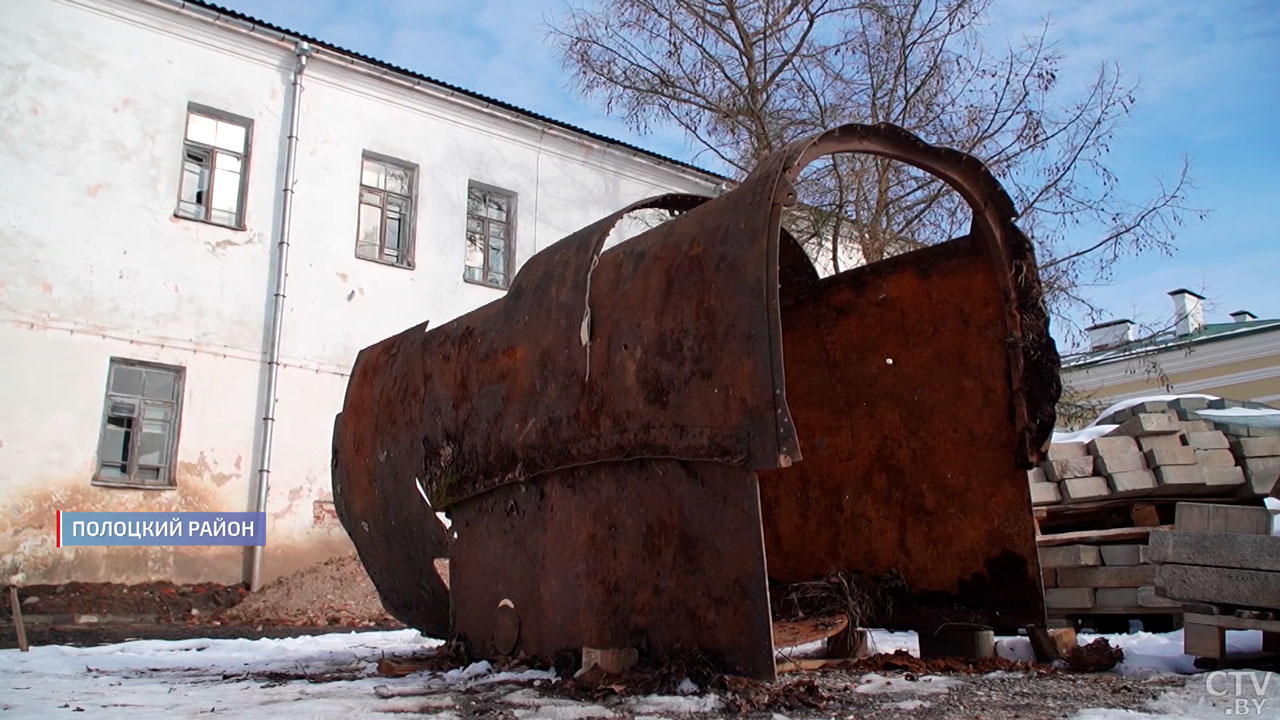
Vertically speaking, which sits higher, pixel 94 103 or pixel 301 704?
pixel 94 103

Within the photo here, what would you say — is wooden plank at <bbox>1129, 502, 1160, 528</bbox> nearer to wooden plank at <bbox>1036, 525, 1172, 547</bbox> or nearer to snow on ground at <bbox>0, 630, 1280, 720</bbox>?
wooden plank at <bbox>1036, 525, 1172, 547</bbox>

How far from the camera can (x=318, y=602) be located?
11.2 meters

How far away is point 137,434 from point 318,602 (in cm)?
292

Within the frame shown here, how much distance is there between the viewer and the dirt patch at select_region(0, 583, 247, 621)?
400 inches

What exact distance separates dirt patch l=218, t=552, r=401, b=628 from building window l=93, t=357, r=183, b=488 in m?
1.78

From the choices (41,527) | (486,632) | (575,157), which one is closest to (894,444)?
(486,632)

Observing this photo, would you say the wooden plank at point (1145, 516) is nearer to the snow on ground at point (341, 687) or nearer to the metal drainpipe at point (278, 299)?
the snow on ground at point (341, 687)

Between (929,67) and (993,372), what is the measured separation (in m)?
10.4

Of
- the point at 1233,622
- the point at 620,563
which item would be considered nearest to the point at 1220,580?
the point at 1233,622

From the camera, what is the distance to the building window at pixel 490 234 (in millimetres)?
14648

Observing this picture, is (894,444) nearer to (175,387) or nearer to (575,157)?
(175,387)

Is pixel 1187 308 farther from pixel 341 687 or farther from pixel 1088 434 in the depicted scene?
pixel 341 687

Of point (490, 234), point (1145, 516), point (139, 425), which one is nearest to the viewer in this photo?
point (1145, 516)

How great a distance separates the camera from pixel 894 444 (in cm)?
430
